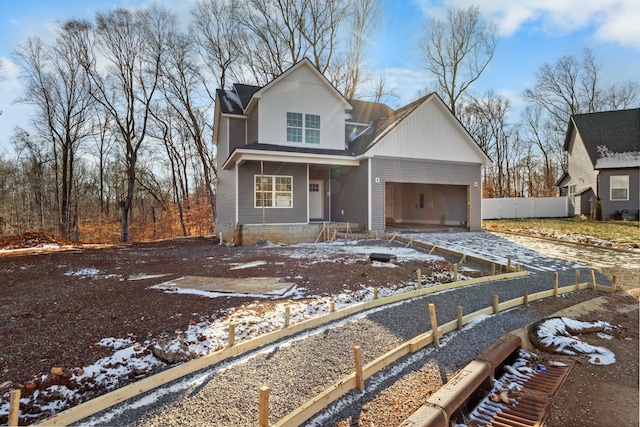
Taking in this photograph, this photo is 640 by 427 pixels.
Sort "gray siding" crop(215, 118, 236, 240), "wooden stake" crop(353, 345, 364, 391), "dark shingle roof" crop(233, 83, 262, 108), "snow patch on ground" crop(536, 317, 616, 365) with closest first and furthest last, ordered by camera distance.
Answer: "wooden stake" crop(353, 345, 364, 391)
"snow patch on ground" crop(536, 317, 616, 365)
"gray siding" crop(215, 118, 236, 240)
"dark shingle roof" crop(233, 83, 262, 108)

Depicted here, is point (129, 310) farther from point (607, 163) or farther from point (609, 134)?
point (609, 134)

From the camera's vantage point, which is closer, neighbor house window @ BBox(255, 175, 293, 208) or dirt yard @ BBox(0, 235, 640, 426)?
dirt yard @ BBox(0, 235, 640, 426)

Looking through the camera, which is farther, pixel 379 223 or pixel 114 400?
pixel 379 223

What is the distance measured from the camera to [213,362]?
3.39m

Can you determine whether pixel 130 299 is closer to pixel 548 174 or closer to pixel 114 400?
pixel 114 400

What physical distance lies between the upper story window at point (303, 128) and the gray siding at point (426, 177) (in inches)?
113

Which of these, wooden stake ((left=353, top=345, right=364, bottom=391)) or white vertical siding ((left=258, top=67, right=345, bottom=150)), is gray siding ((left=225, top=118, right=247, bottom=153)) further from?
wooden stake ((left=353, top=345, right=364, bottom=391))

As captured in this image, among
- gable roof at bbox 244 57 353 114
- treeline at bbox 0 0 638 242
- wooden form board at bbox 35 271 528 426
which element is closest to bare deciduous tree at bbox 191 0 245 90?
treeline at bbox 0 0 638 242

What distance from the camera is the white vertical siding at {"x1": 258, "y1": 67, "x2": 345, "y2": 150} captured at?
13491 millimetres

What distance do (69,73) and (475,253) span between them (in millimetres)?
26033

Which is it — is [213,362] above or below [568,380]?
above

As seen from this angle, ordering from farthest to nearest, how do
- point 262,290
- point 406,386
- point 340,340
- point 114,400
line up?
point 262,290 < point 340,340 < point 406,386 < point 114,400

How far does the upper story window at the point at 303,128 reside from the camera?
13914 millimetres

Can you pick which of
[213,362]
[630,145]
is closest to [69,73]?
[213,362]
